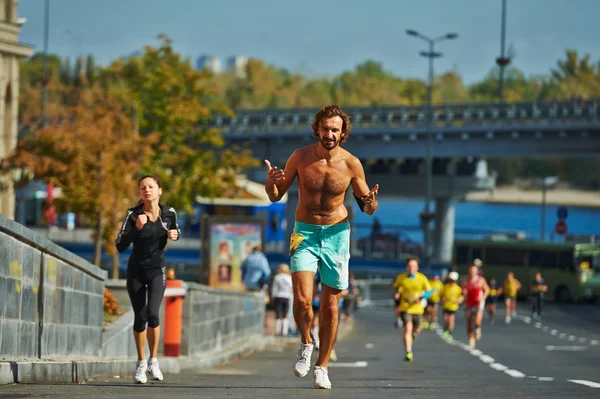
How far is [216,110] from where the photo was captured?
59688 millimetres

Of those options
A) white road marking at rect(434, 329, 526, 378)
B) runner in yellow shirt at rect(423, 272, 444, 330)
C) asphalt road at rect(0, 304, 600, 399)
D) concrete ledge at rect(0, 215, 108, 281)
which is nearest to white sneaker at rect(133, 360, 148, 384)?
asphalt road at rect(0, 304, 600, 399)

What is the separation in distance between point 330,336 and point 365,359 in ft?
42.6

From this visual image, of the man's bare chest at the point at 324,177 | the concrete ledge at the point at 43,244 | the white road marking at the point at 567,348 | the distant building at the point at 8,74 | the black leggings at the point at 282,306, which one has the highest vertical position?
the distant building at the point at 8,74

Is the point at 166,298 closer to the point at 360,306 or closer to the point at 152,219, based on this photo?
the point at 152,219

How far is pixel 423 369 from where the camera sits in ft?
59.7

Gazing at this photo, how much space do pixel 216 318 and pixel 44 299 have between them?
989 cm

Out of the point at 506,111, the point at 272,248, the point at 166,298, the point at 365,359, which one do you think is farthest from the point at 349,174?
the point at 272,248

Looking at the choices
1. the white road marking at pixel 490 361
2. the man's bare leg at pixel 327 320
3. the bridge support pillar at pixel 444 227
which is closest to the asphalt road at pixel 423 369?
the white road marking at pixel 490 361

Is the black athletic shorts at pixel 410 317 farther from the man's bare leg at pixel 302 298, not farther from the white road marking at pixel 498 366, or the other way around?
the man's bare leg at pixel 302 298

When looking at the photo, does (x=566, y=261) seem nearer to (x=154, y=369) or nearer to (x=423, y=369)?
(x=423, y=369)

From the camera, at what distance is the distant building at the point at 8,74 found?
126ft

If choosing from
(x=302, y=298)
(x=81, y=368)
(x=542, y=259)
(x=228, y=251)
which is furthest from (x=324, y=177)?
(x=542, y=259)

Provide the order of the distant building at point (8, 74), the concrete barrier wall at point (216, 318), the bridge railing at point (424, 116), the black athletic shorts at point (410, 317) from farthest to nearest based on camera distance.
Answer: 1. the bridge railing at point (424, 116)
2. the distant building at point (8, 74)
3. the black athletic shorts at point (410, 317)
4. the concrete barrier wall at point (216, 318)

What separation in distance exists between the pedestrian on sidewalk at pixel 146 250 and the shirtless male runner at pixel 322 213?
173 centimetres
